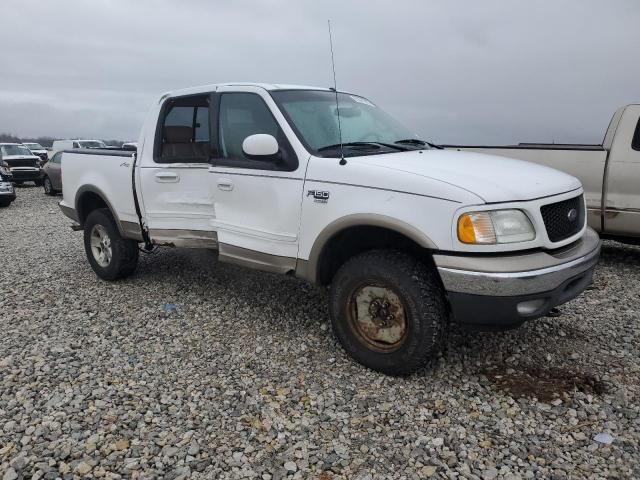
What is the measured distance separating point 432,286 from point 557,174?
1386mm

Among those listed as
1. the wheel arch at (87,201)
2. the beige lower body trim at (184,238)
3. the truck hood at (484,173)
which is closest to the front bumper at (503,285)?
the truck hood at (484,173)

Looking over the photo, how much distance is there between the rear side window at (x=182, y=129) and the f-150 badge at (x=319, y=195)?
161 centimetres

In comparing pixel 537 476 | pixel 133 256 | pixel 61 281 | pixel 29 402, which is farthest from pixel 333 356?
pixel 61 281

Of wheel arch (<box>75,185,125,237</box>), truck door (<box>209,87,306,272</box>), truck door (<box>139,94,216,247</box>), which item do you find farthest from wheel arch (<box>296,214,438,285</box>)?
wheel arch (<box>75,185,125,237</box>)

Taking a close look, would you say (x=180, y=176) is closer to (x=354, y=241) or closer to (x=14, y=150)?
(x=354, y=241)

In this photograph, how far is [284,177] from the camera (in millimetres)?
3863

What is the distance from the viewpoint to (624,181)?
6.05m

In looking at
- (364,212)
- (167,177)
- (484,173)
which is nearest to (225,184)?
(167,177)

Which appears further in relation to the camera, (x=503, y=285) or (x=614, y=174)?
(x=614, y=174)

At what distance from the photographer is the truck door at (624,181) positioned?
19.7ft

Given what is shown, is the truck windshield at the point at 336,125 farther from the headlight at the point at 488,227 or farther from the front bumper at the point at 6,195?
the front bumper at the point at 6,195

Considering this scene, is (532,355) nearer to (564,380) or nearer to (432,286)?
(564,380)

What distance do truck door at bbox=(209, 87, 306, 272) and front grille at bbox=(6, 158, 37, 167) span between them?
19.7 meters

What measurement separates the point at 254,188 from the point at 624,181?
15.4 ft
